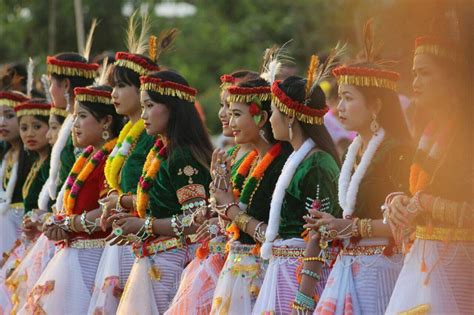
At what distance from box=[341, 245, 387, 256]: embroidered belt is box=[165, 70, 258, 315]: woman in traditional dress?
3.70 feet

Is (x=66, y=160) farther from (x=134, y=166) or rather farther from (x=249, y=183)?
(x=249, y=183)

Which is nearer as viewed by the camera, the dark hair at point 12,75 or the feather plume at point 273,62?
the feather plume at point 273,62

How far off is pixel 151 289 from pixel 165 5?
63.3 ft

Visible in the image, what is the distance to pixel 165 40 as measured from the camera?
8031mm

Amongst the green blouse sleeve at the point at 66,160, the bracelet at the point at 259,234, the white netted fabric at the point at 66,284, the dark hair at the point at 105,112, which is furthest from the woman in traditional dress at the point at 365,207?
the green blouse sleeve at the point at 66,160

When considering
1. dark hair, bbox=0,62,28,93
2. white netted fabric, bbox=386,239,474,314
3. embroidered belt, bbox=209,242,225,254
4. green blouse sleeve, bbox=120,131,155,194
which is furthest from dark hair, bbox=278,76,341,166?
dark hair, bbox=0,62,28,93

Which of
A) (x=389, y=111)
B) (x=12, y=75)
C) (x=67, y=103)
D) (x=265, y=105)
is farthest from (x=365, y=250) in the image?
(x=12, y=75)

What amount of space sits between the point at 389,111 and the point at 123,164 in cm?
248

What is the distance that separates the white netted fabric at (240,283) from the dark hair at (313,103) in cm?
78

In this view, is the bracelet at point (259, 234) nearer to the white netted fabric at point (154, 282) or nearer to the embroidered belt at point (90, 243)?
the white netted fabric at point (154, 282)

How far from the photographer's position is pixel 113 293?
781 centimetres

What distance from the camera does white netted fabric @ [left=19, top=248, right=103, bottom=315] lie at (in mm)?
8055

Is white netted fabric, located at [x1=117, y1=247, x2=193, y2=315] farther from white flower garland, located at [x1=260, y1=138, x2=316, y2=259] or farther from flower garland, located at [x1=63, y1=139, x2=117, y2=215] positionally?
white flower garland, located at [x1=260, y1=138, x2=316, y2=259]

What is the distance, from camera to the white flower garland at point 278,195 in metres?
6.31
